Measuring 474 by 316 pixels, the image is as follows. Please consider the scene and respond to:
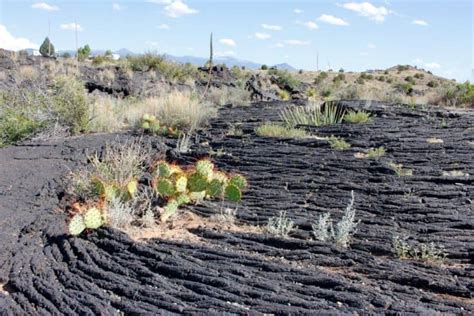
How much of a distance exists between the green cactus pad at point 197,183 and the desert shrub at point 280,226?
123cm

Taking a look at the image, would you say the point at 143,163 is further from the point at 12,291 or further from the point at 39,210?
the point at 12,291

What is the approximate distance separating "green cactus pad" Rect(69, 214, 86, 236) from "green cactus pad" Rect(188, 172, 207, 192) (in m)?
1.87

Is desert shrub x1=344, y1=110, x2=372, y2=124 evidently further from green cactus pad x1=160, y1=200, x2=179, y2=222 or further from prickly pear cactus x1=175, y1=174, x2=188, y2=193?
green cactus pad x1=160, y1=200, x2=179, y2=222

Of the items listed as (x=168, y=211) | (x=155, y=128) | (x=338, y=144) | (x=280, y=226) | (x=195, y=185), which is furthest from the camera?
(x=155, y=128)

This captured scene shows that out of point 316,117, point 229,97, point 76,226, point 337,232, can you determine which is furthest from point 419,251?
point 229,97

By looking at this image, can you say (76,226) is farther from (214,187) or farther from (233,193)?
(233,193)

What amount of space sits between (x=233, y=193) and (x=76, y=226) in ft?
8.23

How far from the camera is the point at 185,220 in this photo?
26.3ft

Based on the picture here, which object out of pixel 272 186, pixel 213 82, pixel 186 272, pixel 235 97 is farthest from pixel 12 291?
pixel 213 82

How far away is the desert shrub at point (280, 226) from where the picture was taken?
7.26 meters

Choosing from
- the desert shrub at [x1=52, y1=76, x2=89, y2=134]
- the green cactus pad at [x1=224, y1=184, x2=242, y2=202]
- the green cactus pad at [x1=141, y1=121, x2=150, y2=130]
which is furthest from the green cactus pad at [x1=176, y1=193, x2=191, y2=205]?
the desert shrub at [x1=52, y1=76, x2=89, y2=134]

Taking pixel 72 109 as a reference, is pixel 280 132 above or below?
below

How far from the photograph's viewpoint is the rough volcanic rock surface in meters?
5.46

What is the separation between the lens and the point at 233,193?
8.79 metres
